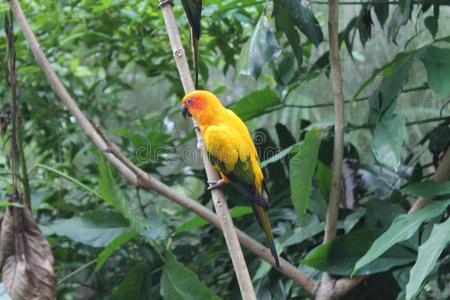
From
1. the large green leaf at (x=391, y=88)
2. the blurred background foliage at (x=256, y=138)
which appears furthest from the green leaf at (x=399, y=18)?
the large green leaf at (x=391, y=88)

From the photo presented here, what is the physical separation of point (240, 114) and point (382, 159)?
488 millimetres

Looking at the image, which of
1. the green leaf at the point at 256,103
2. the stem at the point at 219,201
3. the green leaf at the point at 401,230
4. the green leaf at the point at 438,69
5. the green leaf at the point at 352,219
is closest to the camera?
the stem at the point at 219,201

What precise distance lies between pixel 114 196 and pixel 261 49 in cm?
52

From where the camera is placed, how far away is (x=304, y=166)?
1.61 meters

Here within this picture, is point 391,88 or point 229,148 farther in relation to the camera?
point 391,88

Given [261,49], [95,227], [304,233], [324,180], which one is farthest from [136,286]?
[261,49]

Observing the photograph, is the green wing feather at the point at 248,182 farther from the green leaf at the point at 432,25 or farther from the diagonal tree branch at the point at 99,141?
the green leaf at the point at 432,25

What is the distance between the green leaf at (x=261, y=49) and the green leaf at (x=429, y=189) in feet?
1.52

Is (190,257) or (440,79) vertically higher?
(440,79)

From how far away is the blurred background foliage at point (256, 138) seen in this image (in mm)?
1628

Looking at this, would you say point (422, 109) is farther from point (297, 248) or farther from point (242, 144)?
Result: point (242, 144)

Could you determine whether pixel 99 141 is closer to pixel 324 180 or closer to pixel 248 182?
pixel 248 182

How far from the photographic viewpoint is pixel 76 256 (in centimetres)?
221

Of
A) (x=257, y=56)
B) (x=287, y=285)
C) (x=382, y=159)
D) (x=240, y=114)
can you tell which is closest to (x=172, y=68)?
(x=240, y=114)
